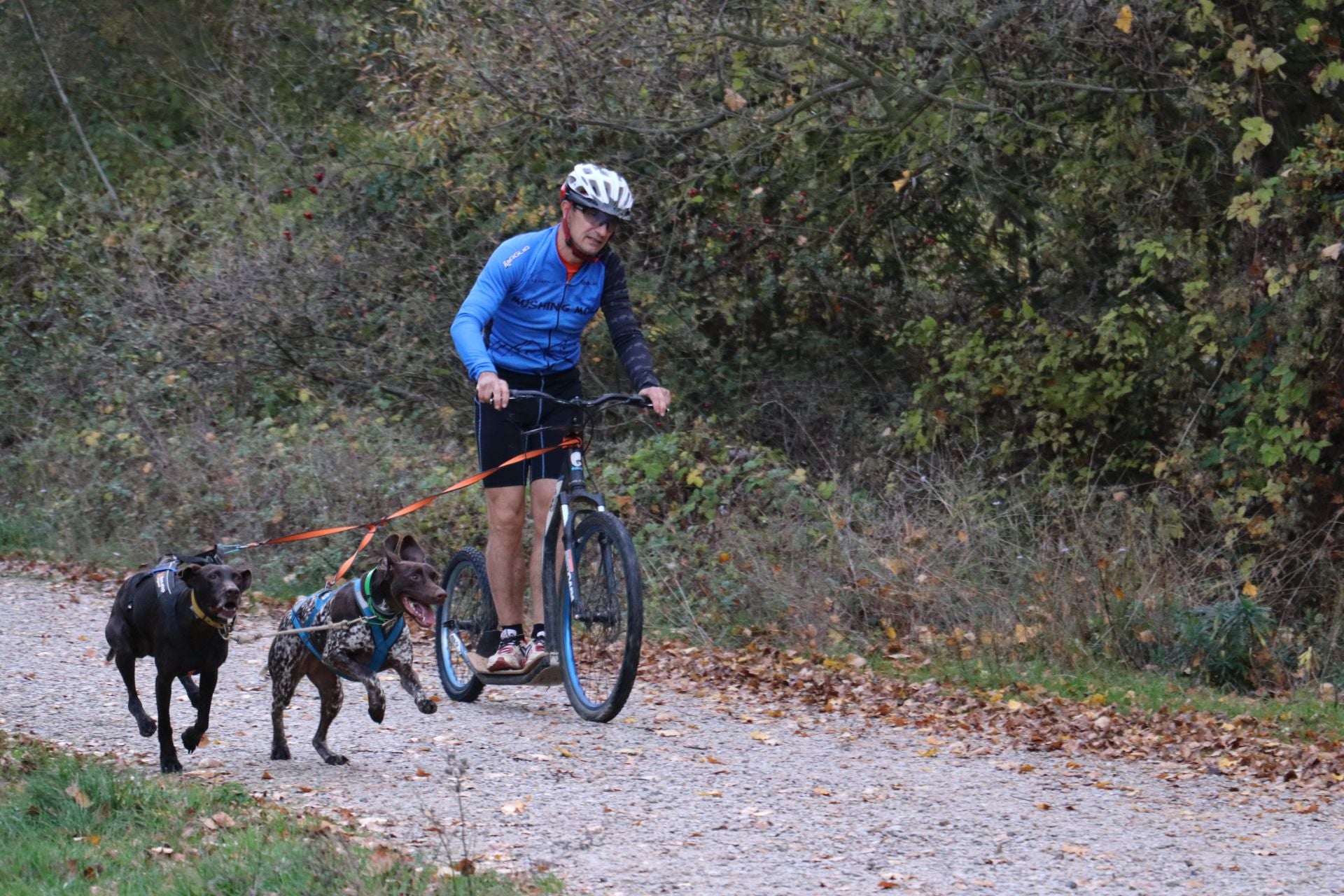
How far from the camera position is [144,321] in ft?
53.9

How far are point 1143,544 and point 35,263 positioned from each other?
12932mm

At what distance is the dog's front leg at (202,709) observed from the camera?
21.0ft

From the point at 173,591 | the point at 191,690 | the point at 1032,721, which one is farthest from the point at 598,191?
the point at 1032,721

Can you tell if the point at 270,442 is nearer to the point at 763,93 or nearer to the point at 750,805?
the point at 763,93

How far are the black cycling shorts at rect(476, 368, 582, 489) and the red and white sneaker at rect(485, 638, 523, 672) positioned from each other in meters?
0.75

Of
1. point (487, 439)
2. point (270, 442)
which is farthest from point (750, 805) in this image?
point (270, 442)

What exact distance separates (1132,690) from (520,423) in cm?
340

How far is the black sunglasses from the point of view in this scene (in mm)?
7234

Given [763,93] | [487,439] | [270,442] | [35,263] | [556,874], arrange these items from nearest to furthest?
[556,874] < [487,439] < [763,93] < [270,442] < [35,263]

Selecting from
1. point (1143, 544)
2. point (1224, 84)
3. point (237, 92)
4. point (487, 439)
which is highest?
point (237, 92)

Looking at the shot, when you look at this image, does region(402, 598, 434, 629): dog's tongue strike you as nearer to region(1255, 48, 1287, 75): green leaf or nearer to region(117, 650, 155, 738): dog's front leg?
region(117, 650, 155, 738): dog's front leg

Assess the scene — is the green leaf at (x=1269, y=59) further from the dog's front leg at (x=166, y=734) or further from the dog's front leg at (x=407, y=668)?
the dog's front leg at (x=166, y=734)

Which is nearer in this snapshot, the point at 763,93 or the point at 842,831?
the point at 842,831

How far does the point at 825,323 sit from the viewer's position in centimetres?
1566
